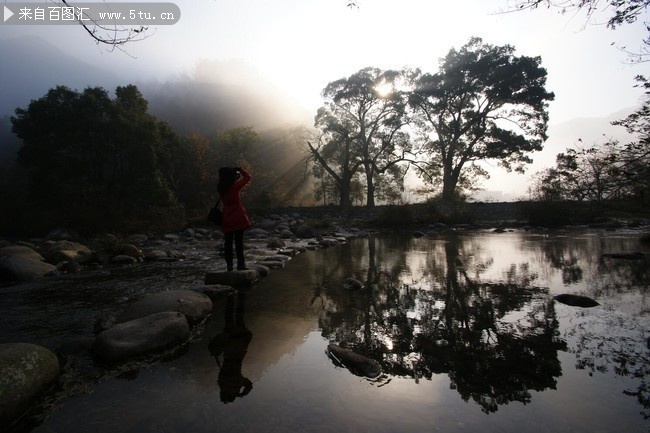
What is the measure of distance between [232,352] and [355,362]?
1.04 meters

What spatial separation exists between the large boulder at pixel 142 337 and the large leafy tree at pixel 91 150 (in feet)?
59.2

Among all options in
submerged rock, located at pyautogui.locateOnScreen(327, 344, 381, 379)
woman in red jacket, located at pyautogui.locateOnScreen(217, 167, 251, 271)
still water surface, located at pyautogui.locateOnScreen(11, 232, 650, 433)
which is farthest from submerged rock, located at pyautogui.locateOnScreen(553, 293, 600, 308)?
woman in red jacket, located at pyautogui.locateOnScreen(217, 167, 251, 271)

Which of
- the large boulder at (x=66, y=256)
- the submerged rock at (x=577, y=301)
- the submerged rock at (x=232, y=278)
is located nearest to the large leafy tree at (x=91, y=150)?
the large boulder at (x=66, y=256)

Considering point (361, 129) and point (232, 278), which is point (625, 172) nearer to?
point (232, 278)

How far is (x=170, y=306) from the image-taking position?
3.42 m

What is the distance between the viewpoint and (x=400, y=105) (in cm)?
2794

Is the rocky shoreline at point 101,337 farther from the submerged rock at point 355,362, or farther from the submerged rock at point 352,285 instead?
the submerged rock at point 352,285

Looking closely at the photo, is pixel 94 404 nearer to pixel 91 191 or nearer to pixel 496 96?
pixel 91 191

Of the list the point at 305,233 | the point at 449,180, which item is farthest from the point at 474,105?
the point at 305,233

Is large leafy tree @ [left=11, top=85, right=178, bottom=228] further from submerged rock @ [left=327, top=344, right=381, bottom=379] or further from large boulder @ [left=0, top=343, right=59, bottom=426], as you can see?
submerged rock @ [left=327, top=344, right=381, bottom=379]

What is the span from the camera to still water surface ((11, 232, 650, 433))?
5.77 ft

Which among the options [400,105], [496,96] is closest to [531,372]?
[496,96]

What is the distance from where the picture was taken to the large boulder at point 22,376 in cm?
180

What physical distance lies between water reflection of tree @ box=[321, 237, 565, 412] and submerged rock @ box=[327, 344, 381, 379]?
0.12m
